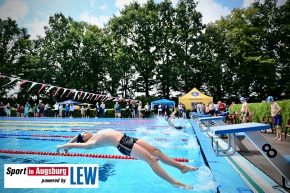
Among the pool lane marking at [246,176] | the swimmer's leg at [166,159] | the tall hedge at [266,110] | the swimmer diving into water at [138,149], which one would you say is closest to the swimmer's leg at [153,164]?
the swimmer diving into water at [138,149]

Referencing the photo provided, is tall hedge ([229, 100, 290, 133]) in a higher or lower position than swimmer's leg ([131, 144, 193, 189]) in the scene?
higher

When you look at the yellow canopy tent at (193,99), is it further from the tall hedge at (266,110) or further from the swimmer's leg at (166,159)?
the swimmer's leg at (166,159)

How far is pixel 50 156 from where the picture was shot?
5.56m

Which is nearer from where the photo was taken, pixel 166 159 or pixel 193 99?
pixel 166 159

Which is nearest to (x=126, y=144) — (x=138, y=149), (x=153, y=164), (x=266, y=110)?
(x=138, y=149)

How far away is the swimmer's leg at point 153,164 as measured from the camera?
2.77 meters

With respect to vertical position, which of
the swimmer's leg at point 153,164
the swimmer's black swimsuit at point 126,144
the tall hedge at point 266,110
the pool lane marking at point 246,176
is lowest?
the pool lane marking at point 246,176

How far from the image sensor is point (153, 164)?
9.29 feet

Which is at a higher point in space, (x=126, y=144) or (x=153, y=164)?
(x=126, y=144)

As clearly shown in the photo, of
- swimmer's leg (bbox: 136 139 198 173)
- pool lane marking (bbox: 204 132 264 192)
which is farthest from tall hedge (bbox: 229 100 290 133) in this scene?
swimmer's leg (bbox: 136 139 198 173)

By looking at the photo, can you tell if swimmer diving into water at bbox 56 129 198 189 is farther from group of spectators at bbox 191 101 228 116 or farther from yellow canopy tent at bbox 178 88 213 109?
yellow canopy tent at bbox 178 88 213 109

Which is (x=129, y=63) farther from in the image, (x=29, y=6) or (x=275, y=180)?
(x=275, y=180)

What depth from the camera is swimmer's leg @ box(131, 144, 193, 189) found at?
2773mm

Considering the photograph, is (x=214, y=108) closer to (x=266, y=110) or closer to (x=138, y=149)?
(x=266, y=110)
